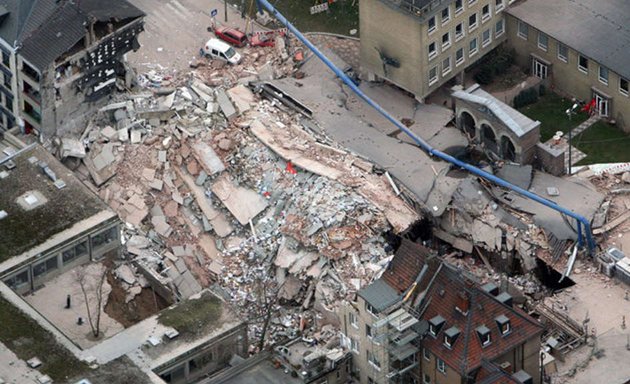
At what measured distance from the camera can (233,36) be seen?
617 feet

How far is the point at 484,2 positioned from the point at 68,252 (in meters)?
43.7

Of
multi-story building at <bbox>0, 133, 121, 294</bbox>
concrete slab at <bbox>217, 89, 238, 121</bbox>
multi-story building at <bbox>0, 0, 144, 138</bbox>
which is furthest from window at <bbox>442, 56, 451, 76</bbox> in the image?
multi-story building at <bbox>0, 133, 121, 294</bbox>

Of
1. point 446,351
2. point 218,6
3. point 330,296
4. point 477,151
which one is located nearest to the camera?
point 446,351

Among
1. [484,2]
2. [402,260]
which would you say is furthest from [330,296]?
[484,2]

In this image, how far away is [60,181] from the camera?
559 feet

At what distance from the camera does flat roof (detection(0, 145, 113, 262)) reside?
6506 inches

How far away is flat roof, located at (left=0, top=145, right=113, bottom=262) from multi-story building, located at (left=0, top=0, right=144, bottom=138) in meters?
4.93

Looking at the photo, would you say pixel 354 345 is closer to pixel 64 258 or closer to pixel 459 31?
pixel 64 258

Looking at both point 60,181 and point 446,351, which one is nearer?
point 446,351

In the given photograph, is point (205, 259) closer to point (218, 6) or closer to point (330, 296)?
point (330, 296)

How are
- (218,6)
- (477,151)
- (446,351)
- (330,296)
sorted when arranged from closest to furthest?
(446,351) < (330,296) < (477,151) < (218,6)

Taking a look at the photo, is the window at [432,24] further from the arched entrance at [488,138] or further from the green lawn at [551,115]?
the green lawn at [551,115]

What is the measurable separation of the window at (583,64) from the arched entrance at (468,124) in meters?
11.0

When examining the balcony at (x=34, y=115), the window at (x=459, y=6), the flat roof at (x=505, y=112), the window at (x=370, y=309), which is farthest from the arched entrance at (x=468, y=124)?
the balcony at (x=34, y=115)
